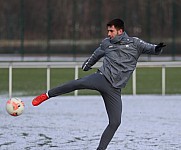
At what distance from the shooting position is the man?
8422 millimetres

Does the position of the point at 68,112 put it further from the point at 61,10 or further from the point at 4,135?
the point at 61,10

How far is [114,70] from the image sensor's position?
8445mm

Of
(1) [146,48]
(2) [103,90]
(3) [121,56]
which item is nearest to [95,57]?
(3) [121,56]

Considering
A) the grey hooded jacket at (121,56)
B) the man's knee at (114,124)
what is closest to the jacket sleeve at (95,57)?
the grey hooded jacket at (121,56)

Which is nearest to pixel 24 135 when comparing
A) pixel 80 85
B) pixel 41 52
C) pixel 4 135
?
pixel 4 135

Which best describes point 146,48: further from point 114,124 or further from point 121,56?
point 114,124

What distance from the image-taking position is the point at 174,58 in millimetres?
38344

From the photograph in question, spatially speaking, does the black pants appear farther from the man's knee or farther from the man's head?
the man's head

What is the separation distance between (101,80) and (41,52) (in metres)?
30.4

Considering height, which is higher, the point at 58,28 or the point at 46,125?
the point at 58,28

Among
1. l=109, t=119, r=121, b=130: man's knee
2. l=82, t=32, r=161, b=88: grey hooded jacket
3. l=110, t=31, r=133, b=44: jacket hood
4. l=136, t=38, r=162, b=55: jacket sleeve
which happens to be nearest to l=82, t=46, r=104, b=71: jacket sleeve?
l=82, t=32, r=161, b=88: grey hooded jacket

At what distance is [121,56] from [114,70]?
22 cm

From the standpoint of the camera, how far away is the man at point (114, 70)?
8422 millimetres

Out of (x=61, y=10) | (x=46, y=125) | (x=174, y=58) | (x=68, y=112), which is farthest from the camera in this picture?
(x=61, y=10)
